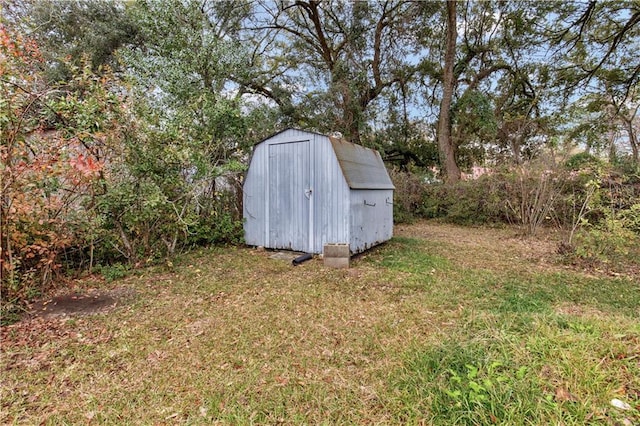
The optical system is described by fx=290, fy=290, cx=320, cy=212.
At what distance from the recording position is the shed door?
5496 mm

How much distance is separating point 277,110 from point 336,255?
7.09m

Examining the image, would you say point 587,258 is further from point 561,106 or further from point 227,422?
point 561,106

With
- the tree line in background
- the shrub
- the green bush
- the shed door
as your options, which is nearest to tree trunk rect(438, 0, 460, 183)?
the tree line in background

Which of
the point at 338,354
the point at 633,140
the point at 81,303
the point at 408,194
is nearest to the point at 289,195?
the point at 81,303

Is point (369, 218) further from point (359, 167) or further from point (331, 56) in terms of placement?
point (331, 56)

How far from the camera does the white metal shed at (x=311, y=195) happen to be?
16.9 ft

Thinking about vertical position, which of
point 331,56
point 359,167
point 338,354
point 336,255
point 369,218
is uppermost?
point 331,56

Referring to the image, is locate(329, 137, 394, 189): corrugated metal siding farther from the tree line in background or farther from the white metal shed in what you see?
the tree line in background

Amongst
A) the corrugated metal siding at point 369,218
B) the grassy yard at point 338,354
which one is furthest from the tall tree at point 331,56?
the grassy yard at point 338,354

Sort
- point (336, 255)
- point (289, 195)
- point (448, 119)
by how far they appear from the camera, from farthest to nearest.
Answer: point (448, 119)
point (289, 195)
point (336, 255)

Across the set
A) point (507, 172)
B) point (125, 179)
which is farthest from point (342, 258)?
point (507, 172)

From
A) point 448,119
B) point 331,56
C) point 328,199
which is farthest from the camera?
point 331,56

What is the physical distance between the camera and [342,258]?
189 inches

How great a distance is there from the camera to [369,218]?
576 centimetres
